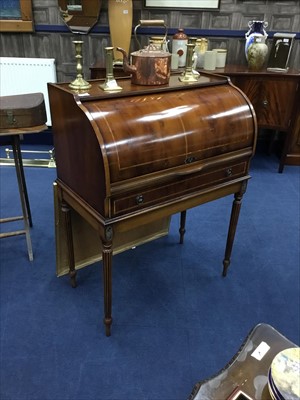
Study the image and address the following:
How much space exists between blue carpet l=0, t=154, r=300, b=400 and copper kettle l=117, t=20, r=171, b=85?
114 centimetres

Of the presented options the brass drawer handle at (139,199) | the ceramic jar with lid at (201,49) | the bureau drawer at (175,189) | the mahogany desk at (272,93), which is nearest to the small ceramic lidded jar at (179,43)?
the ceramic jar with lid at (201,49)

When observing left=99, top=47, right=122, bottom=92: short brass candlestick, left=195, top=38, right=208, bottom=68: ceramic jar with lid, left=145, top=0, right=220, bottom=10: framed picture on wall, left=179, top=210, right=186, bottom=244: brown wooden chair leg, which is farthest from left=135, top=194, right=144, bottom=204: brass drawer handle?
left=145, top=0, right=220, bottom=10: framed picture on wall

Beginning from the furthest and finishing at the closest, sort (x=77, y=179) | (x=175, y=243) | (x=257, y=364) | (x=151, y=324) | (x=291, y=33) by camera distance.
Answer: (x=291, y=33), (x=175, y=243), (x=151, y=324), (x=77, y=179), (x=257, y=364)

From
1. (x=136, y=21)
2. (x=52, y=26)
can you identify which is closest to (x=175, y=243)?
(x=136, y=21)

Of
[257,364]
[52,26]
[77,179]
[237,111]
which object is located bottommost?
[257,364]

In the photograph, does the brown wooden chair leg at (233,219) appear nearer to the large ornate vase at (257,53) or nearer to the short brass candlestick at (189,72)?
the short brass candlestick at (189,72)

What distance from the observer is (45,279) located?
82.0 inches

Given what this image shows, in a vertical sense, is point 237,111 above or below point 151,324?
above

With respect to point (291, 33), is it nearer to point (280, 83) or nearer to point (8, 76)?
point (280, 83)

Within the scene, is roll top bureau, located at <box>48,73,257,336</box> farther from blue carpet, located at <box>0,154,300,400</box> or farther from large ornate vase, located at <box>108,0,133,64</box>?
large ornate vase, located at <box>108,0,133,64</box>

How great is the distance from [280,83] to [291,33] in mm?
628

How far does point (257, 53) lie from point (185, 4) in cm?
86

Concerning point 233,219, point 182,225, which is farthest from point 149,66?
point 182,225

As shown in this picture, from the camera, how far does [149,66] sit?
1.55 metres
